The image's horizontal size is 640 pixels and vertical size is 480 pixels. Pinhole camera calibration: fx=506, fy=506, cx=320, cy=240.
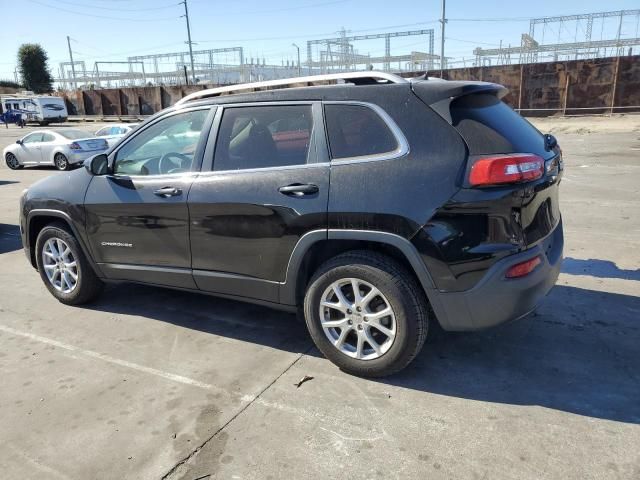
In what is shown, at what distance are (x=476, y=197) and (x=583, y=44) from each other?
66382mm

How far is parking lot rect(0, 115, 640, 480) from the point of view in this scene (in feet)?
8.42

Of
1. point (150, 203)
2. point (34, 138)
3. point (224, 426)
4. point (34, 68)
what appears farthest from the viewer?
point (34, 68)

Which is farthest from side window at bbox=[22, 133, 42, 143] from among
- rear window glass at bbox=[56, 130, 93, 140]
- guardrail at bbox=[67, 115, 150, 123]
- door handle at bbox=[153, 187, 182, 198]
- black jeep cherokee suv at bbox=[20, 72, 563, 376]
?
guardrail at bbox=[67, 115, 150, 123]

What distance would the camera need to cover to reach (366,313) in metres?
3.18

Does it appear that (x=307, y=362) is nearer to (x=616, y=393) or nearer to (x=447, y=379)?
(x=447, y=379)

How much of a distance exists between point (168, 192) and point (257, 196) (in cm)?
82

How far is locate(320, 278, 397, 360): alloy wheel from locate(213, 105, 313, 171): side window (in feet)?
2.92

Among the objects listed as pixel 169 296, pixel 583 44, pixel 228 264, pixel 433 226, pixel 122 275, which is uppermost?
pixel 583 44

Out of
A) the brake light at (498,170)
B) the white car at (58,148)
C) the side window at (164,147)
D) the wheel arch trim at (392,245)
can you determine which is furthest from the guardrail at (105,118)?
the brake light at (498,170)

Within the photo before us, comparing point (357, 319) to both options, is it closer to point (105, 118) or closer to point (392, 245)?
point (392, 245)

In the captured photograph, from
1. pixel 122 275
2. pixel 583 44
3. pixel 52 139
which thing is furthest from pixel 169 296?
pixel 583 44

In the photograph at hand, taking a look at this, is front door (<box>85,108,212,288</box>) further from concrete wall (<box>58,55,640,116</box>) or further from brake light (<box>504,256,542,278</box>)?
concrete wall (<box>58,55,640,116</box>)

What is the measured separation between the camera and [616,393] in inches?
119

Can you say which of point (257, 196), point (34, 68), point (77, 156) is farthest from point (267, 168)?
point (34, 68)
